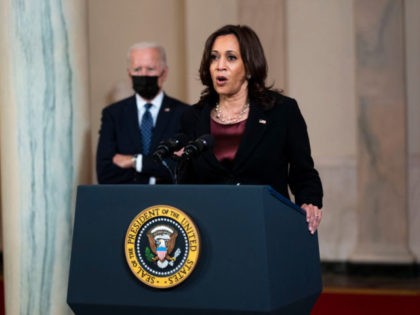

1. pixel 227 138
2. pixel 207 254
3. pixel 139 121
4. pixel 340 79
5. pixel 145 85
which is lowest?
pixel 207 254

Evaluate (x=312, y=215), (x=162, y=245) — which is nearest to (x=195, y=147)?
(x=162, y=245)

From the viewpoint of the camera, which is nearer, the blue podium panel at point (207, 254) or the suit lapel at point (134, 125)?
the blue podium panel at point (207, 254)

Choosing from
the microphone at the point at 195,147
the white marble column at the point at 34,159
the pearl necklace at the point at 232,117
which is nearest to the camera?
the microphone at the point at 195,147

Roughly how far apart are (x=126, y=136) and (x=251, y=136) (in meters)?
1.81

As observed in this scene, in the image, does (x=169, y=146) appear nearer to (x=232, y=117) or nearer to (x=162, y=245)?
(x=162, y=245)

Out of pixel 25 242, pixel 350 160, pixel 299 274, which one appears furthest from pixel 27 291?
pixel 350 160

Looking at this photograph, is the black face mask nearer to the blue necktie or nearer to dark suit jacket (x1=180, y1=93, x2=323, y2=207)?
the blue necktie

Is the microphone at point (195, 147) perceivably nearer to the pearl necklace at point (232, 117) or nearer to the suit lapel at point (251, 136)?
the suit lapel at point (251, 136)

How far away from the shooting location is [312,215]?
4.38 meters

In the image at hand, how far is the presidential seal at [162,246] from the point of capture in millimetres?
3832

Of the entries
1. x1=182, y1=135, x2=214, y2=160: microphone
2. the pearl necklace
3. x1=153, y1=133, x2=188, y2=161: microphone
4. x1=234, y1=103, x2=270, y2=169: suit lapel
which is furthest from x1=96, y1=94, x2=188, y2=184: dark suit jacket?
x1=182, y1=135, x2=214, y2=160: microphone

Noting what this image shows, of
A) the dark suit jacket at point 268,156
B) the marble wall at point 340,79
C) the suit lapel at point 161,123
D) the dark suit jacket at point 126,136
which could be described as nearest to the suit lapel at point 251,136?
the dark suit jacket at point 268,156

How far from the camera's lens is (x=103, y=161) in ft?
20.0

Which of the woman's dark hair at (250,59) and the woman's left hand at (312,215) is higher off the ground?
the woman's dark hair at (250,59)
